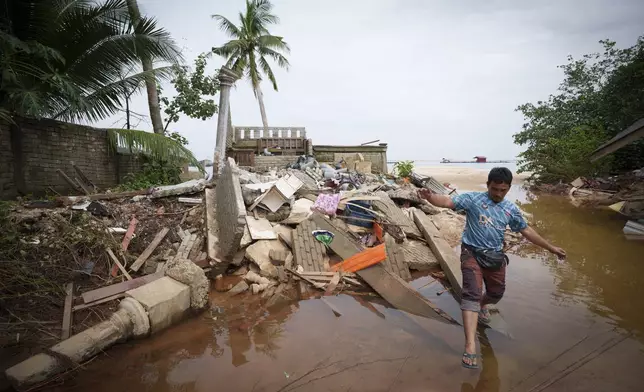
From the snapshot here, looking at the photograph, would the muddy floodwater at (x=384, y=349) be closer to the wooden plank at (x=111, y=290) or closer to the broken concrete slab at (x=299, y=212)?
the wooden plank at (x=111, y=290)

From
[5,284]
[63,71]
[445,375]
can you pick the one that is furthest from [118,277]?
[63,71]

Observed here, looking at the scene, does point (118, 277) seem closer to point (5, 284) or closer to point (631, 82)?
point (5, 284)

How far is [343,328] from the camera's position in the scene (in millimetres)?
3363

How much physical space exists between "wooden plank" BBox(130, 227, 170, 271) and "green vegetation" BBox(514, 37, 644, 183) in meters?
17.7

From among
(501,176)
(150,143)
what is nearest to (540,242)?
(501,176)

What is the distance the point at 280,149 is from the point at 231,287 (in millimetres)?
12681

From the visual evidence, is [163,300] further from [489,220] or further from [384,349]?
[489,220]

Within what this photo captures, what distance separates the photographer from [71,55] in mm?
7410

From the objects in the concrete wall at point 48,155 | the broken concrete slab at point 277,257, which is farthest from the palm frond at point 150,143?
the broken concrete slab at point 277,257

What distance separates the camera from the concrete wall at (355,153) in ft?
54.9

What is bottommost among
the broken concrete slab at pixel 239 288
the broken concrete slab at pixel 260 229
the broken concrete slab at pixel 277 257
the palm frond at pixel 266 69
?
the broken concrete slab at pixel 239 288

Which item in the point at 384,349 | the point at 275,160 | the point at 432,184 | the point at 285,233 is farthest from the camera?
the point at 275,160

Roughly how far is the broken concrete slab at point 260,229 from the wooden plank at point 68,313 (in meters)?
Result: 2.35

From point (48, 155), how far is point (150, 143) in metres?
2.31
